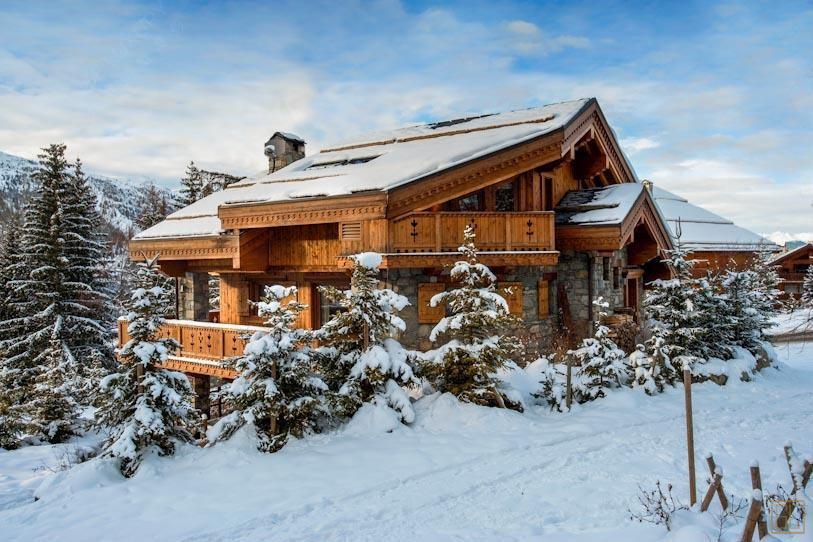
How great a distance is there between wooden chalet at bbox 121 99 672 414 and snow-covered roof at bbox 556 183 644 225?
58 millimetres

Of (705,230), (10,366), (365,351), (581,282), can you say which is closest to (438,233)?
(365,351)

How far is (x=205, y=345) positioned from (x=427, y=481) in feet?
28.5

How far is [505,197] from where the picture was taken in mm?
16234

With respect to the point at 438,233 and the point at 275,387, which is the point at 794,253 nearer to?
the point at 438,233

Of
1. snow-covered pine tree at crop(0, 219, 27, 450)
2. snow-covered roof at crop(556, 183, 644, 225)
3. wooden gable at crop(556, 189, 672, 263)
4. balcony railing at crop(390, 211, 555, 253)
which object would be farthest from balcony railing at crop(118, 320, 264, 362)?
snow-covered roof at crop(556, 183, 644, 225)

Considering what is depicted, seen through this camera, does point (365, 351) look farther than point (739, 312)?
No

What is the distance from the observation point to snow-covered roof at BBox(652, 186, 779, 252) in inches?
1296

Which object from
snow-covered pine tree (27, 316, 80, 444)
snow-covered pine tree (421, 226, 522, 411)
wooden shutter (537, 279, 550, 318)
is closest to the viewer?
snow-covered pine tree (421, 226, 522, 411)

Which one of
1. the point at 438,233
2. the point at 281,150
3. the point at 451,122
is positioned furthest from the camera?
the point at 281,150

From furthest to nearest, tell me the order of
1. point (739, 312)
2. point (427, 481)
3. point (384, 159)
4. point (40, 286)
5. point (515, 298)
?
point (40, 286) < point (384, 159) < point (739, 312) < point (515, 298) < point (427, 481)

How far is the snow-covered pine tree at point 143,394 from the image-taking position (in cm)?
859

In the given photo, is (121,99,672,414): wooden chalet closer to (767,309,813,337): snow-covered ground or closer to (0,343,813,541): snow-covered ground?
(0,343,813,541): snow-covered ground

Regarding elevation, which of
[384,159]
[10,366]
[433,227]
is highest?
[384,159]

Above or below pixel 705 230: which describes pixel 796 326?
below
